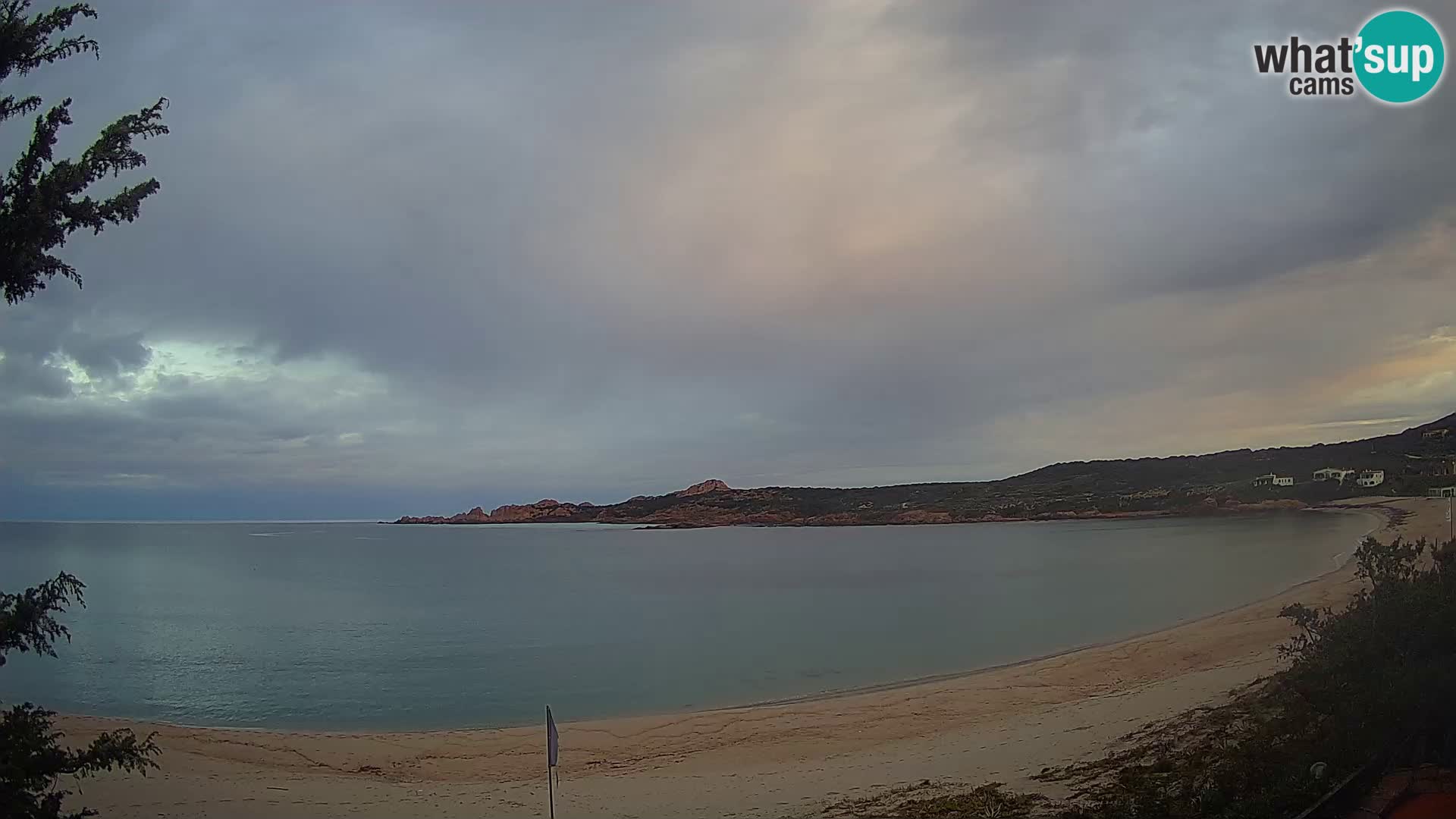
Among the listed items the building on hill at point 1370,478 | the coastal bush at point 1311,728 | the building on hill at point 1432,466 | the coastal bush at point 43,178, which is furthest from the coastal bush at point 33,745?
the building on hill at point 1370,478

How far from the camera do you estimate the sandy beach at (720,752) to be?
959 cm

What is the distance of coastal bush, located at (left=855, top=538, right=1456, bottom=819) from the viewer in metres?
6.03

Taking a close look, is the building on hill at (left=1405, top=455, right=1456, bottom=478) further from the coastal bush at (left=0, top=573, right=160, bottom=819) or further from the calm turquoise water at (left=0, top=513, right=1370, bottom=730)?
the coastal bush at (left=0, top=573, right=160, bottom=819)

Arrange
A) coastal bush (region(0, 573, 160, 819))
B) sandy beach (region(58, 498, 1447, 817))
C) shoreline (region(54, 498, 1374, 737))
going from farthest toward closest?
shoreline (region(54, 498, 1374, 737)) → sandy beach (region(58, 498, 1447, 817)) → coastal bush (region(0, 573, 160, 819))

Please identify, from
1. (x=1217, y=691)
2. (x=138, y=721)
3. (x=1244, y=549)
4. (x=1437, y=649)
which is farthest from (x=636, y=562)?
(x=1437, y=649)

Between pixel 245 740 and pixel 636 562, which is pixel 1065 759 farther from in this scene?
pixel 636 562

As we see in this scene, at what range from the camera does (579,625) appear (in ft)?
102

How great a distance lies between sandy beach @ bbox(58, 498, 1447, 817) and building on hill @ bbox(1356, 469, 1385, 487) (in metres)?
16.1

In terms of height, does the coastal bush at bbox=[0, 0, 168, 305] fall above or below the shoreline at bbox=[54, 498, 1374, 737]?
above

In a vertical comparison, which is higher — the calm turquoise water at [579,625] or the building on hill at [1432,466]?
the building on hill at [1432,466]

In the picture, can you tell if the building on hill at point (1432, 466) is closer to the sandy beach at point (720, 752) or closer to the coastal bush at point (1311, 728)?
the sandy beach at point (720, 752)

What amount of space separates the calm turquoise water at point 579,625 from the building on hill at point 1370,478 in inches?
154

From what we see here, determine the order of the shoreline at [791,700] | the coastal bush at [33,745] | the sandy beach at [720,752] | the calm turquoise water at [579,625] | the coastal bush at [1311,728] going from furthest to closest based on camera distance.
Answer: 1. the calm turquoise water at [579,625]
2. the shoreline at [791,700]
3. the sandy beach at [720,752]
4. the coastal bush at [1311,728]
5. the coastal bush at [33,745]

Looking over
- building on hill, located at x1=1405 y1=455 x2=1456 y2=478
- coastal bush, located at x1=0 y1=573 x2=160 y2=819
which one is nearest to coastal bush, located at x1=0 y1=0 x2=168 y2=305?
coastal bush, located at x1=0 y1=573 x2=160 y2=819
